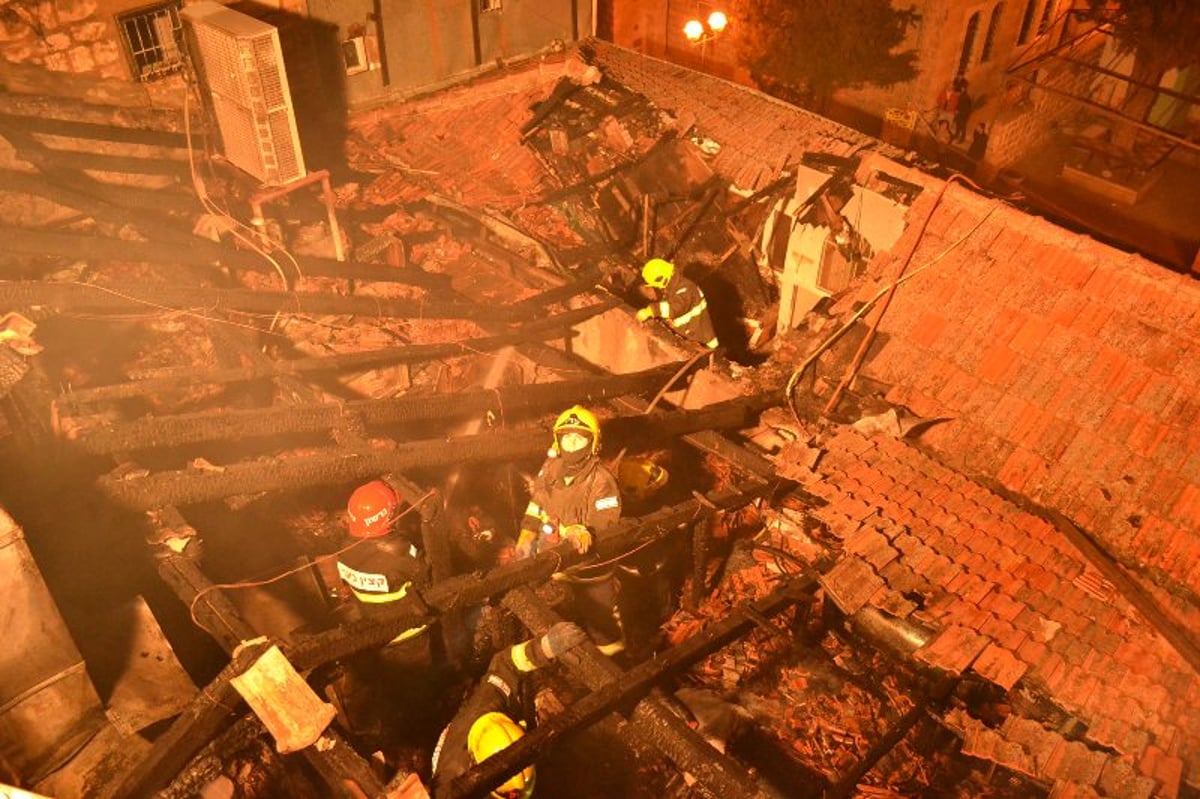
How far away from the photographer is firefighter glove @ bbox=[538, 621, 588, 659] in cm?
576

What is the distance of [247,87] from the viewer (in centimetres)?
1057

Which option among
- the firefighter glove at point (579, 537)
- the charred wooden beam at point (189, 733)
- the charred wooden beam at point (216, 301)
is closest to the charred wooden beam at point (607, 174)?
the charred wooden beam at point (216, 301)

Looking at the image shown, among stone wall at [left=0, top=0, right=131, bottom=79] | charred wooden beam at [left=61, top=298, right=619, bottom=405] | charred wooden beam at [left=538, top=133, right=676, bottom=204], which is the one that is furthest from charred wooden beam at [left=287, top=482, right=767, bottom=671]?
stone wall at [left=0, top=0, right=131, bottom=79]

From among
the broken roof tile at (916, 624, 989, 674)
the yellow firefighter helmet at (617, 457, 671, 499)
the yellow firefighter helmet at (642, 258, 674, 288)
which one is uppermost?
the yellow firefighter helmet at (642, 258, 674, 288)

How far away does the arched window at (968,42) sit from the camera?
20359mm

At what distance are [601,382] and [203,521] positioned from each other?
13.8 ft

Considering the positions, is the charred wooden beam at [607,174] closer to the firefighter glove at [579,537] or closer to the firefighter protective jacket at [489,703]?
the firefighter glove at [579,537]


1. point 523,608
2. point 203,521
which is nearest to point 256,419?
point 203,521

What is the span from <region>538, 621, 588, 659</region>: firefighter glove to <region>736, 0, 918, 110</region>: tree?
1898 cm

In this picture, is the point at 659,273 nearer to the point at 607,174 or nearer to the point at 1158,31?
the point at 607,174

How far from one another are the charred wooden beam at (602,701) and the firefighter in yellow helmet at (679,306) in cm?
410

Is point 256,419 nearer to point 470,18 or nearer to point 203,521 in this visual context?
Result: point 203,521

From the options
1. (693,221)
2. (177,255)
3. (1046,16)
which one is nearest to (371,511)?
(177,255)

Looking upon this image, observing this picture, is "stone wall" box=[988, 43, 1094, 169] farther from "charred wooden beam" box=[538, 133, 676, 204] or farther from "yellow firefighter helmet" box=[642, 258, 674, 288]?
"yellow firefighter helmet" box=[642, 258, 674, 288]
